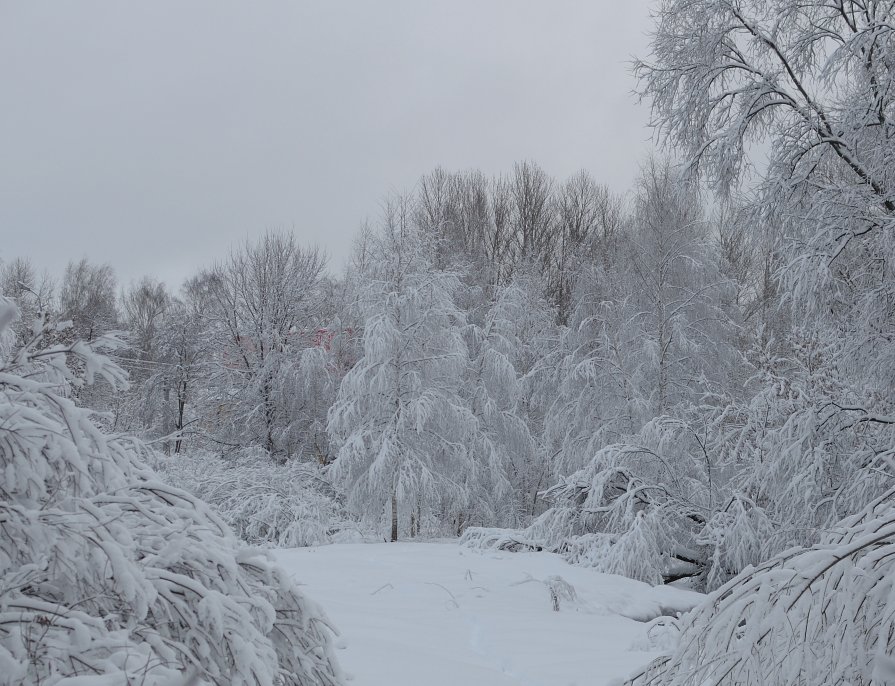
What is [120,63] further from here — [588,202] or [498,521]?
[588,202]

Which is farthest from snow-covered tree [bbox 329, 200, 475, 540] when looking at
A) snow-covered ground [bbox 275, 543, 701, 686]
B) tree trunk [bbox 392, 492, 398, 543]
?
snow-covered ground [bbox 275, 543, 701, 686]

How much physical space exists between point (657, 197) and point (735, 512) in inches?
301

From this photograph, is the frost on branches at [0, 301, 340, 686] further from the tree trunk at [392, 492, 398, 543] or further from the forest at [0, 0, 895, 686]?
the tree trunk at [392, 492, 398, 543]

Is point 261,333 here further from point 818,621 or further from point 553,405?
point 818,621

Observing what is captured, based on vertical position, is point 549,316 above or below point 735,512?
above

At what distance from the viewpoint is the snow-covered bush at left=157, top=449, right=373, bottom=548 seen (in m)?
11.4

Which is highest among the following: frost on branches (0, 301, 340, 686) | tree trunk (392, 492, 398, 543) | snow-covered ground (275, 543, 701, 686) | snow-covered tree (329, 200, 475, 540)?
snow-covered tree (329, 200, 475, 540)

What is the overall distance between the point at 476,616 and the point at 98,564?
3.97 metres

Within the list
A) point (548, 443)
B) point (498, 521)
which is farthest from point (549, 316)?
point (498, 521)

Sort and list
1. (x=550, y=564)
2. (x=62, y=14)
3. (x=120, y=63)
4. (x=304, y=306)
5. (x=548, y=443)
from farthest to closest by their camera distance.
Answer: (x=304, y=306)
(x=548, y=443)
(x=120, y=63)
(x=550, y=564)
(x=62, y=14)

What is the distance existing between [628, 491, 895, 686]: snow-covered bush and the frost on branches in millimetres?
1114

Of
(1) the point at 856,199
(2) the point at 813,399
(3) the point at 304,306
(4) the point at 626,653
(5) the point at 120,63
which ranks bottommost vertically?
(4) the point at 626,653

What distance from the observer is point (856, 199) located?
6.18 meters

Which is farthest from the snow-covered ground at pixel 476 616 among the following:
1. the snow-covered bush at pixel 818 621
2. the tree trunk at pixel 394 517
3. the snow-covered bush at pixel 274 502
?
the snow-covered bush at pixel 274 502
